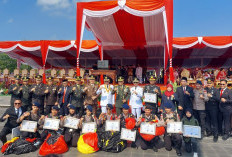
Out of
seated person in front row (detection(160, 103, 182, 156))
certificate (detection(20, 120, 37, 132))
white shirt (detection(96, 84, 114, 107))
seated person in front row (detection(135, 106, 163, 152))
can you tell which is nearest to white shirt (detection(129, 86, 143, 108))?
white shirt (detection(96, 84, 114, 107))

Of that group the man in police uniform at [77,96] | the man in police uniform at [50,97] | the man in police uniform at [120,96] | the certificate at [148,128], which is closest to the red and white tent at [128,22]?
the man in police uniform at [50,97]

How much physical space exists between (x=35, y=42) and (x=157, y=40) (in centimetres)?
820

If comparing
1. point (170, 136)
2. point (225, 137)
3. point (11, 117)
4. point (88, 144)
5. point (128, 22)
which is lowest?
point (225, 137)

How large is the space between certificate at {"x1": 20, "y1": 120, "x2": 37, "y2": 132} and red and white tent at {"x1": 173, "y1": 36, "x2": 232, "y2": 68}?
348 inches

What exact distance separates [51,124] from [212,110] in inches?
178

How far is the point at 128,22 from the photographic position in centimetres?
842

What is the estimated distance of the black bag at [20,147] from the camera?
Result: 369cm

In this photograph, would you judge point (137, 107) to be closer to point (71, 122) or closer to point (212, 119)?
point (71, 122)

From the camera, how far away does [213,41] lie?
979 centimetres

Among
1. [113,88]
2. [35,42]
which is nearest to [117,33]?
[113,88]

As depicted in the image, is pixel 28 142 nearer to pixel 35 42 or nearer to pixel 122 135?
pixel 122 135

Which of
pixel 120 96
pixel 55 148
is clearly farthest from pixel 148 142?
pixel 55 148

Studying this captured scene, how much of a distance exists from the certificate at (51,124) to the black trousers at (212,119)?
430 cm

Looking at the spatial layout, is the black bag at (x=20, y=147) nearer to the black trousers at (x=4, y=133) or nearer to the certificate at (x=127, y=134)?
the black trousers at (x=4, y=133)
